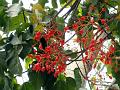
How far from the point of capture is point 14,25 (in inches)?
49.9

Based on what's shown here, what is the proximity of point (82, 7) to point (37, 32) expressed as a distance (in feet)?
1.45

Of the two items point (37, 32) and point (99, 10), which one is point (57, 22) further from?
point (99, 10)

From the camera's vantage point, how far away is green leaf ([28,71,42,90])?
4.19 feet

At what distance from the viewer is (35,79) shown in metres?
1.28

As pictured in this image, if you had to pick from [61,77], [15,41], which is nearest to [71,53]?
[61,77]

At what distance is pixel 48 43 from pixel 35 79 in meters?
0.19

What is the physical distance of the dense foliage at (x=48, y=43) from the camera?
1.10 meters

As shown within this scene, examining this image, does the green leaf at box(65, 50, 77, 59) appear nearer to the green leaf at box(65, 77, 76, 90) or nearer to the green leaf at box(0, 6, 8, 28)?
the green leaf at box(65, 77, 76, 90)

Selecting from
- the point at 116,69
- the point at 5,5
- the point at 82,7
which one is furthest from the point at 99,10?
the point at 5,5

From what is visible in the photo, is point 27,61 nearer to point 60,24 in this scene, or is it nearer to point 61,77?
point 61,77

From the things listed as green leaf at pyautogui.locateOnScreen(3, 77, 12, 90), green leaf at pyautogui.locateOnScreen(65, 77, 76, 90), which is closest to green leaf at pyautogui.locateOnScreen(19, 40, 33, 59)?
green leaf at pyautogui.locateOnScreen(3, 77, 12, 90)

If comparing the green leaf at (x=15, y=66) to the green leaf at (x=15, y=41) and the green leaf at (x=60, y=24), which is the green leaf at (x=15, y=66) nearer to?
the green leaf at (x=15, y=41)

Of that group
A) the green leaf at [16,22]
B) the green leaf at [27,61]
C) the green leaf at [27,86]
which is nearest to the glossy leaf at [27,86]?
the green leaf at [27,86]

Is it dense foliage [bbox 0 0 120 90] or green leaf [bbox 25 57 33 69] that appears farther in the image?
green leaf [bbox 25 57 33 69]
